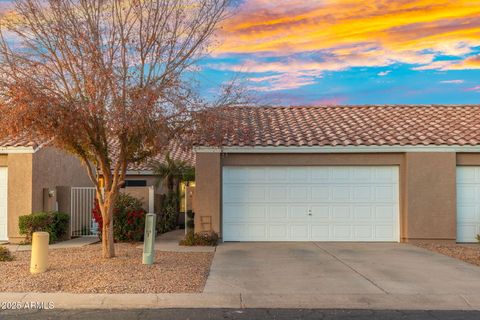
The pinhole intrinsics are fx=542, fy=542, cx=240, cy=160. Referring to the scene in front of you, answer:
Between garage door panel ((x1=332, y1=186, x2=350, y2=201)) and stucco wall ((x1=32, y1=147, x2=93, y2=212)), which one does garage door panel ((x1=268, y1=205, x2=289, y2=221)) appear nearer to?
garage door panel ((x1=332, y1=186, x2=350, y2=201))

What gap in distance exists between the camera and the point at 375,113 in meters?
20.6

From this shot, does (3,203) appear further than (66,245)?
Yes

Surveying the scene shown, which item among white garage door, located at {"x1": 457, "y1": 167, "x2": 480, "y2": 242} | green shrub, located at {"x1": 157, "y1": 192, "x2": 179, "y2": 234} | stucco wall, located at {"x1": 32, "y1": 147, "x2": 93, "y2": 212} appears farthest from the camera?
green shrub, located at {"x1": 157, "y1": 192, "x2": 179, "y2": 234}

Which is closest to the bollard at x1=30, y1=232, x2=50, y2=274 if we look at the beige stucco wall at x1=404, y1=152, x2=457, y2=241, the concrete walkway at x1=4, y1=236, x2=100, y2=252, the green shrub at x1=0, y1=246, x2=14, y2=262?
the green shrub at x1=0, y1=246, x2=14, y2=262

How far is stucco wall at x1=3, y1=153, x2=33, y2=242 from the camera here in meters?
17.1

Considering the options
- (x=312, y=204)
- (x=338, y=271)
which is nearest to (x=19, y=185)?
(x=312, y=204)

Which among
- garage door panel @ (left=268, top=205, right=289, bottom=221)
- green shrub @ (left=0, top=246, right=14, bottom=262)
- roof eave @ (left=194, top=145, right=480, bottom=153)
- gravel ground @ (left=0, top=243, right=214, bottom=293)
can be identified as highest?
roof eave @ (left=194, top=145, right=480, bottom=153)

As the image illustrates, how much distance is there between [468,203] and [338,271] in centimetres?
754

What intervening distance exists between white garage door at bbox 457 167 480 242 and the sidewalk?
27.9 feet

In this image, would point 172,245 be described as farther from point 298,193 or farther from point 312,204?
point 312,204

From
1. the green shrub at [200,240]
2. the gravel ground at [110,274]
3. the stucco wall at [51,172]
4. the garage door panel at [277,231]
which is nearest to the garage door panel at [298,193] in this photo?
the garage door panel at [277,231]

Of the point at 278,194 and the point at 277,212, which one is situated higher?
the point at 278,194

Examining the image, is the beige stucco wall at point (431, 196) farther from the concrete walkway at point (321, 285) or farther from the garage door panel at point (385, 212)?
Result: the concrete walkway at point (321, 285)

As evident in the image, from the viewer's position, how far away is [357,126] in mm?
18844
